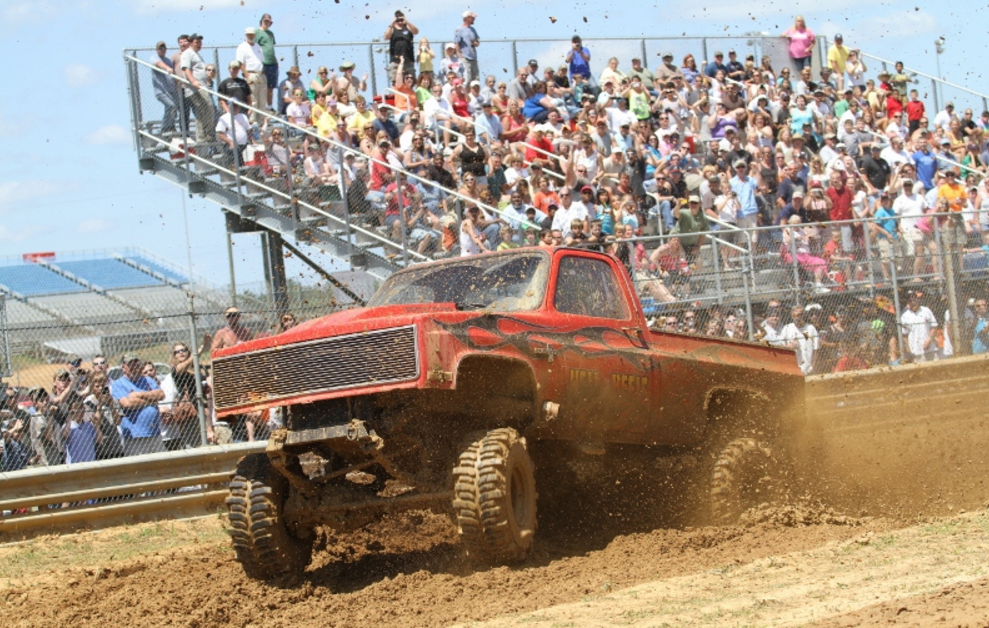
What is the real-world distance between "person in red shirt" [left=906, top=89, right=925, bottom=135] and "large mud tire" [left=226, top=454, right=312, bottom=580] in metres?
17.8

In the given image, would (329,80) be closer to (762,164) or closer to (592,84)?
(592,84)

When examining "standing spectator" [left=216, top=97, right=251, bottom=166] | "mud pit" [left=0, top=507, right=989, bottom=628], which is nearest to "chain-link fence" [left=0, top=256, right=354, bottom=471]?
"mud pit" [left=0, top=507, right=989, bottom=628]

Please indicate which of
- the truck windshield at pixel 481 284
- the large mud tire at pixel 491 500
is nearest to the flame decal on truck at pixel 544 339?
the truck windshield at pixel 481 284

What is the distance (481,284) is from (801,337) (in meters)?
6.66

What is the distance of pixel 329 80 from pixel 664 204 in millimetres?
5414

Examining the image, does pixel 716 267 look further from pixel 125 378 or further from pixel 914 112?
pixel 914 112

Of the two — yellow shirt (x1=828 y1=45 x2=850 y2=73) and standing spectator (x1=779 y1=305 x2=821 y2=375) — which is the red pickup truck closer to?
standing spectator (x1=779 y1=305 x2=821 y2=375)

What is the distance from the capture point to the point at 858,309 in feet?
48.2

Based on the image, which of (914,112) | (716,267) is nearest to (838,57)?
(914,112)

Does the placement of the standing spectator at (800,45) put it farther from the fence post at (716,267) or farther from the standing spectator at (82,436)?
the standing spectator at (82,436)

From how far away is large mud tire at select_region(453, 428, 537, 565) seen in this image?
24.6 ft

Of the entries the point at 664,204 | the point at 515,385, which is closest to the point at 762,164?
the point at 664,204

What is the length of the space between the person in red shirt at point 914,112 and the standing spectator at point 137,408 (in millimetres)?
16096

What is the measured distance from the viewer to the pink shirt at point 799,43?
23.9 meters
